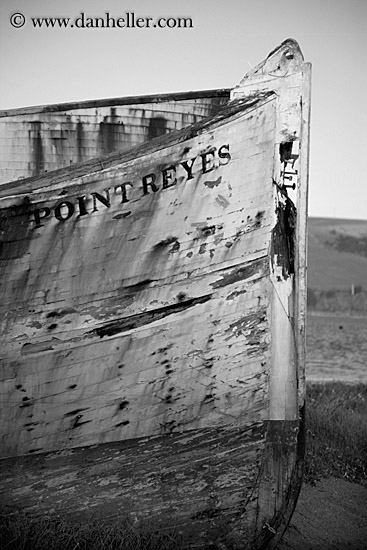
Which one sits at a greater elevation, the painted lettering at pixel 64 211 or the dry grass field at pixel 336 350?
the painted lettering at pixel 64 211

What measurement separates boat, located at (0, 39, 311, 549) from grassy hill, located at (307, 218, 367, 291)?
28053 mm

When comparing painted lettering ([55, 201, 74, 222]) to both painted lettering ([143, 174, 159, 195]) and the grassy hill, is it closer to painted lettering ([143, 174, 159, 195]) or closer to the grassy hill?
painted lettering ([143, 174, 159, 195])

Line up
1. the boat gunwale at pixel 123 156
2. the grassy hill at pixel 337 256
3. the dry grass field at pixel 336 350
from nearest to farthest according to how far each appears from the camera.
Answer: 1. the boat gunwale at pixel 123 156
2. the dry grass field at pixel 336 350
3. the grassy hill at pixel 337 256

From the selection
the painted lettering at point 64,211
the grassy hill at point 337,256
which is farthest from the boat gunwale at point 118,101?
the grassy hill at point 337,256

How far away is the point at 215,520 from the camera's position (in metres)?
3.29

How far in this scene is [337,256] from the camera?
1421 inches

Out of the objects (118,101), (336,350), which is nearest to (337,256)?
(336,350)

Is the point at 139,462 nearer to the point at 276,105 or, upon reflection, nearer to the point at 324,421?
the point at 276,105

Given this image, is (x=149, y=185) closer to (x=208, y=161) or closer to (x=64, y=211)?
(x=208, y=161)

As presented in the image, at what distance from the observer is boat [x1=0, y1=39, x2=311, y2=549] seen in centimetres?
307

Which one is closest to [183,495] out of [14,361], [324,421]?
[14,361]

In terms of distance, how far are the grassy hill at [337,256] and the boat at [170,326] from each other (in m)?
28.1

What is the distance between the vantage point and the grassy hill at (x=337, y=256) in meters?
32.5

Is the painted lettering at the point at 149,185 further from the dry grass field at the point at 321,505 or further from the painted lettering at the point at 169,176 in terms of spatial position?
the dry grass field at the point at 321,505
